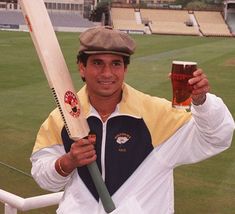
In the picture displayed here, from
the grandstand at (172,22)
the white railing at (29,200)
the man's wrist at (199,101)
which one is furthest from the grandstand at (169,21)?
the man's wrist at (199,101)

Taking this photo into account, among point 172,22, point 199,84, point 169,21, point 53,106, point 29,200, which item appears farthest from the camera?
point 169,21

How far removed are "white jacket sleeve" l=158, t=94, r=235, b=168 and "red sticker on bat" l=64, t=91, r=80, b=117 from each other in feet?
1.38

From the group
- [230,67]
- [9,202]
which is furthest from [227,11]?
[9,202]

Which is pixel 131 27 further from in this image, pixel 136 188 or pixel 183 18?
pixel 136 188

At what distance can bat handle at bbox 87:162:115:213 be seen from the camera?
7.54 ft

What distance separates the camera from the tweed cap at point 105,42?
2279mm

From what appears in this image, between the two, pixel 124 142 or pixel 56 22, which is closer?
pixel 124 142

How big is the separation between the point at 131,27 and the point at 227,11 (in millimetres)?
11185

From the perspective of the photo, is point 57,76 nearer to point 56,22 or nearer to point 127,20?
point 56,22

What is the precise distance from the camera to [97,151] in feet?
7.84

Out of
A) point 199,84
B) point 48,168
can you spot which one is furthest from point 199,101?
point 48,168

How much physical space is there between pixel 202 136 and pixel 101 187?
0.49 metres

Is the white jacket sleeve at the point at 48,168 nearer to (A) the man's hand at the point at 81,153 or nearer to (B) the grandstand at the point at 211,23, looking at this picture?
(A) the man's hand at the point at 81,153

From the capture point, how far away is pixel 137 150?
240cm
